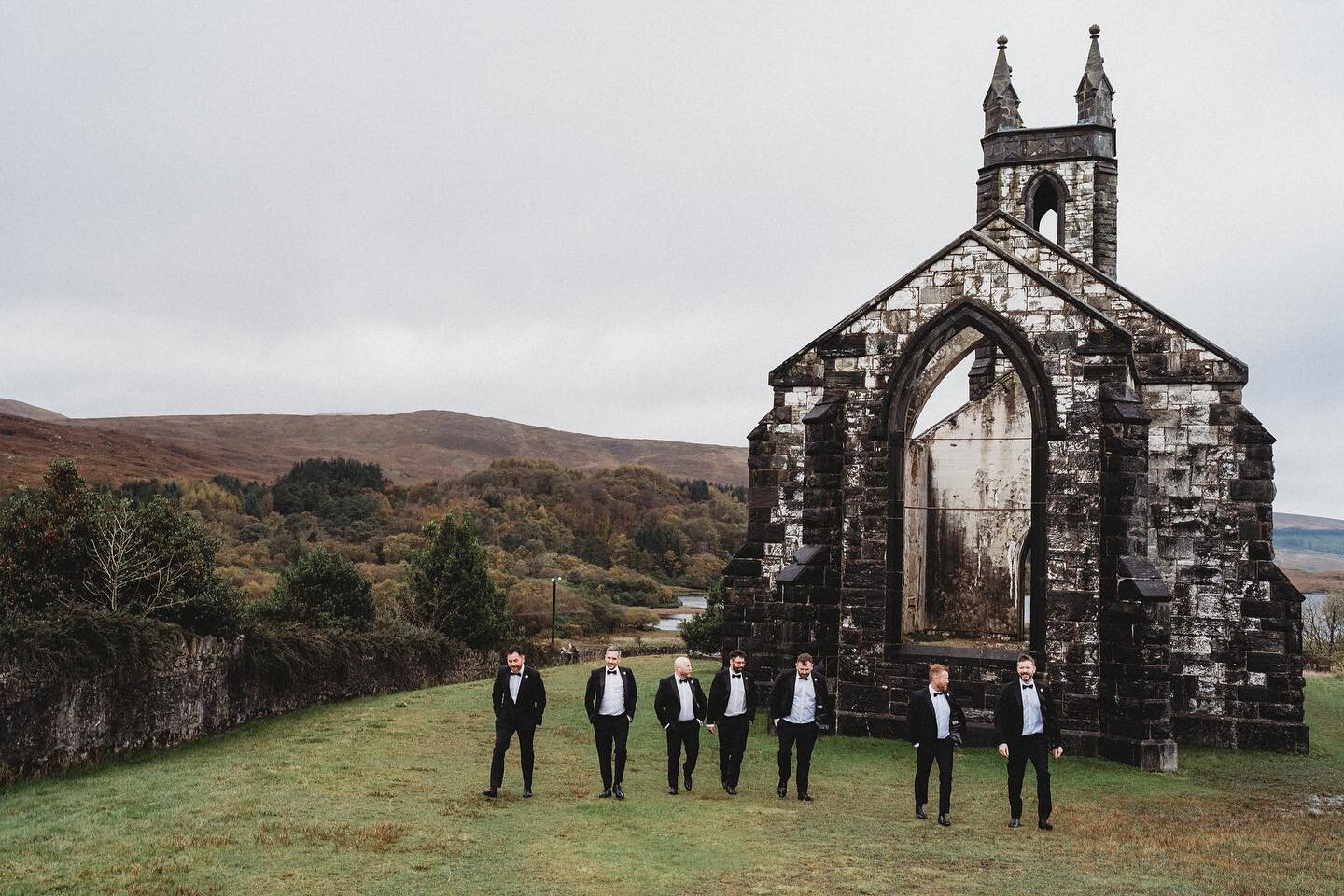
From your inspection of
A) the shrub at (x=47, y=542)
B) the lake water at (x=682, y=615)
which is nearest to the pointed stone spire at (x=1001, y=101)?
the shrub at (x=47, y=542)

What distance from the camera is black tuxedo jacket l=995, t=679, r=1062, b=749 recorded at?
889cm

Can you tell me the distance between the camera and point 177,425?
119 metres

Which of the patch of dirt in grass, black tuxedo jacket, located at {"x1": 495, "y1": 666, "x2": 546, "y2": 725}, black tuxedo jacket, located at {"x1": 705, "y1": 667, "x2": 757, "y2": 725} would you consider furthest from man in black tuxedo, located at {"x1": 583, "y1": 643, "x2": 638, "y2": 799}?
the patch of dirt in grass

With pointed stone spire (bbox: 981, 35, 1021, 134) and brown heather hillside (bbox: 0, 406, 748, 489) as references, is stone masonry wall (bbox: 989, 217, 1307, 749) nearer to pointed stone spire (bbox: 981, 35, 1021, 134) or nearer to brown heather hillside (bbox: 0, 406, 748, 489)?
pointed stone spire (bbox: 981, 35, 1021, 134)

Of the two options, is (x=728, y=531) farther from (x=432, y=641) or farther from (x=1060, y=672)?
(x=1060, y=672)

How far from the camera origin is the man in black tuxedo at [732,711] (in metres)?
9.95

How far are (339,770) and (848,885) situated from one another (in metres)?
6.17

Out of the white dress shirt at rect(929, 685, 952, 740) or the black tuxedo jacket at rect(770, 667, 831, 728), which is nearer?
the white dress shirt at rect(929, 685, 952, 740)

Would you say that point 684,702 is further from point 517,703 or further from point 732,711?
point 517,703

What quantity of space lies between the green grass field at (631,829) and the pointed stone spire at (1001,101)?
12.0 metres

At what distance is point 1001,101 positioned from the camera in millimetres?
20016

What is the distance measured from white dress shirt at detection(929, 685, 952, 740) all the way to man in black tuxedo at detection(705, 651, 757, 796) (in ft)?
5.82

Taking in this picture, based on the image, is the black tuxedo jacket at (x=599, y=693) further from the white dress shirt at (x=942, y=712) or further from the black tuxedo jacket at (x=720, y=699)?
the white dress shirt at (x=942, y=712)

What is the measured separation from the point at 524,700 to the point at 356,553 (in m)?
49.2
